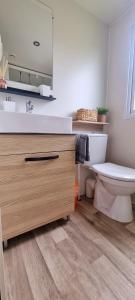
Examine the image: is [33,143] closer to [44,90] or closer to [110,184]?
[44,90]

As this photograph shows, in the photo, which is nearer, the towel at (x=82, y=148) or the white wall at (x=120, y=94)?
the towel at (x=82, y=148)

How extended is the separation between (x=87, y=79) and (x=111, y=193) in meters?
1.20

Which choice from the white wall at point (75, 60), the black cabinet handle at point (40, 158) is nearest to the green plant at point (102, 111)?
the white wall at point (75, 60)

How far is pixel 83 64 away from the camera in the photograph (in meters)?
1.54

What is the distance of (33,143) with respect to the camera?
2.92ft

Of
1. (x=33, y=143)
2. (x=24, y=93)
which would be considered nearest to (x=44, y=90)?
(x=24, y=93)

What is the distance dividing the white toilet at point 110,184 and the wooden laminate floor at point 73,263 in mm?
125

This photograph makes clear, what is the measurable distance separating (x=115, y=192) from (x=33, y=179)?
28.3 inches

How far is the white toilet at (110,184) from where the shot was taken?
43.5 inches

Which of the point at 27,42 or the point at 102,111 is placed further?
the point at 102,111

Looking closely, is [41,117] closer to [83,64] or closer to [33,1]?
[83,64]

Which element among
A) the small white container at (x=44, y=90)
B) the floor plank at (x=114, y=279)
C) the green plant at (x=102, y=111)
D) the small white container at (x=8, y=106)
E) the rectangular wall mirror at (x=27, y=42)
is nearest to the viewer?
the floor plank at (x=114, y=279)

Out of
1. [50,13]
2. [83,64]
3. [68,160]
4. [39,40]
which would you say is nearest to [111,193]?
[68,160]

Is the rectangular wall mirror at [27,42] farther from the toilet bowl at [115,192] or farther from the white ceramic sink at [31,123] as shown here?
the toilet bowl at [115,192]
